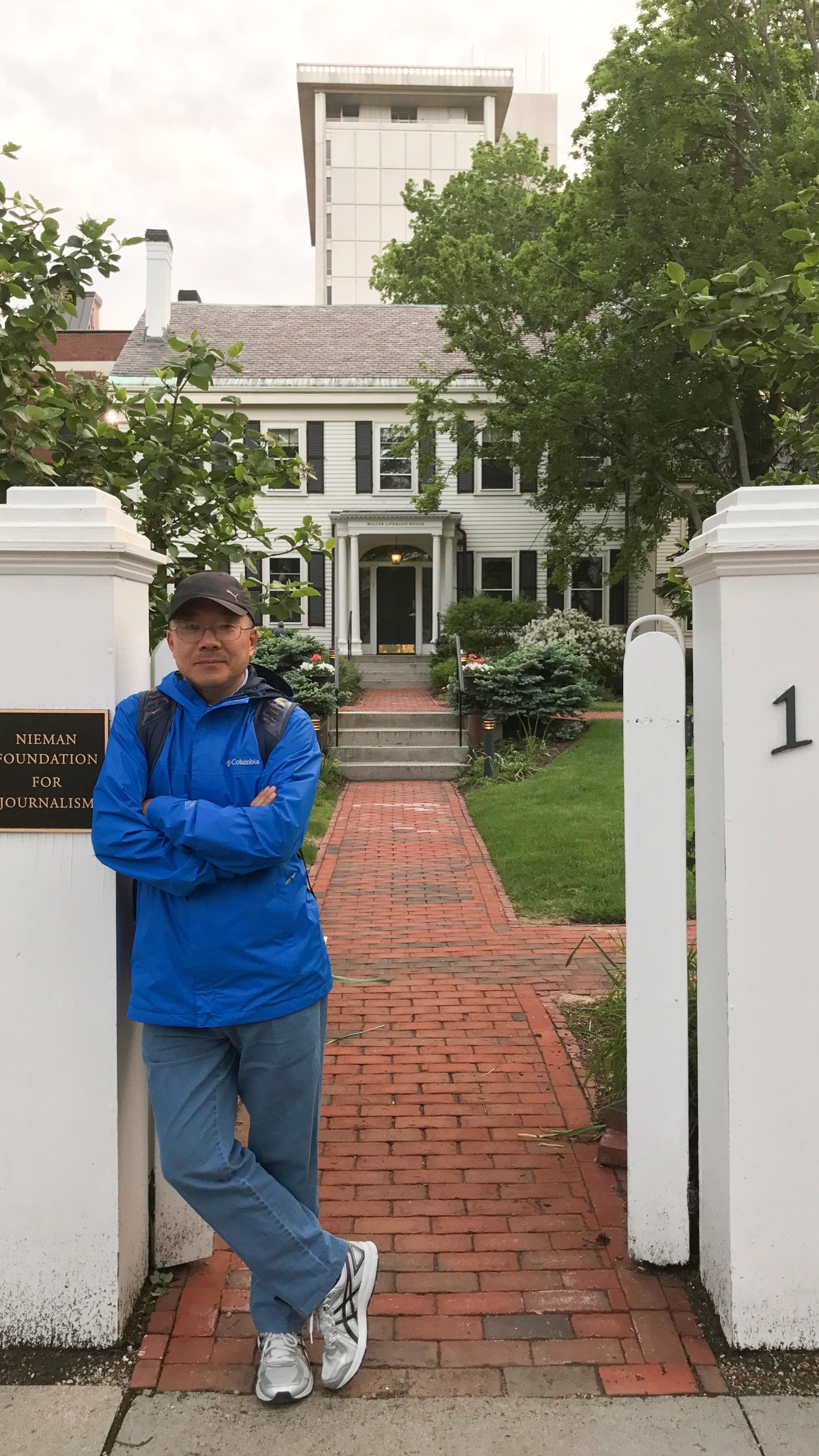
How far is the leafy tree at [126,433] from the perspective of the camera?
12.0ft

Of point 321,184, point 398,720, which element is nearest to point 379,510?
point 398,720

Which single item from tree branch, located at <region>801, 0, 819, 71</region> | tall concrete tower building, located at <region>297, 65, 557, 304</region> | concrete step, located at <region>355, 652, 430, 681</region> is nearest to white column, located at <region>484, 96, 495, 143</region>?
tall concrete tower building, located at <region>297, 65, 557, 304</region>

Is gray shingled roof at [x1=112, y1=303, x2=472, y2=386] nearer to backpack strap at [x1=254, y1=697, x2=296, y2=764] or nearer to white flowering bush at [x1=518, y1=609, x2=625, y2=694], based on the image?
white flowering bush at [x1=518, y1=609, x2=625, y2=694]

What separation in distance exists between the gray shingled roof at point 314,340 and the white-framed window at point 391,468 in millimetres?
1261

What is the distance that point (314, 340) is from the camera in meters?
27.0

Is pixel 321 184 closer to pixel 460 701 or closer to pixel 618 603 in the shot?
pixel 618 603

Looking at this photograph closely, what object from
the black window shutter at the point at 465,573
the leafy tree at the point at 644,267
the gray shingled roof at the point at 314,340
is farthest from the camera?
the gray shingled roof at the point at 314,340

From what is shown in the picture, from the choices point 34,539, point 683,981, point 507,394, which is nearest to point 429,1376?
point 683,981

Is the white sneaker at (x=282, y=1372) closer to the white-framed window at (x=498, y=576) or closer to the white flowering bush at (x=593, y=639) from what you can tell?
the white flowering bush at (x=593, y=639)

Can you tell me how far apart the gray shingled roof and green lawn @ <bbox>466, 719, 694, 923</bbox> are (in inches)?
592

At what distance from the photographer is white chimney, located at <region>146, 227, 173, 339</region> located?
26.2 m

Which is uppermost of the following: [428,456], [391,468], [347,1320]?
[391,468]

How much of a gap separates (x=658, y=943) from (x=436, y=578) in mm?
21478

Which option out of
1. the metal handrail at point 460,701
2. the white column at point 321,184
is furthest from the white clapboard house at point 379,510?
the white column at point 321,184
